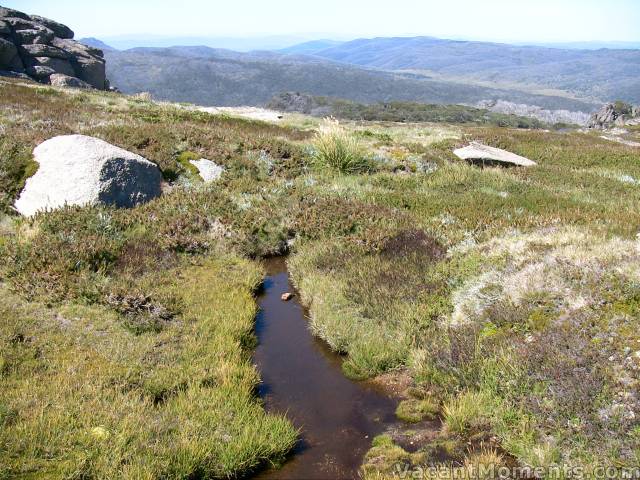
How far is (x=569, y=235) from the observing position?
10.0m

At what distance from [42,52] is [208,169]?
6436 centimetres

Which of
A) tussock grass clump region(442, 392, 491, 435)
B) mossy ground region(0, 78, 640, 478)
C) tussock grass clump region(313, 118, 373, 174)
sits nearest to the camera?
mossy ground region(0, 78, 640, 478)

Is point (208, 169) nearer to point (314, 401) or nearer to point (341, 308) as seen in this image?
point (341, 308)

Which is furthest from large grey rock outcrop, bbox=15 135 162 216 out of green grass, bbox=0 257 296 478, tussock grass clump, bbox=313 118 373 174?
tussock grass clump, bbox=313 118 373 174

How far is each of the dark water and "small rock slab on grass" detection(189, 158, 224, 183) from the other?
7.90m

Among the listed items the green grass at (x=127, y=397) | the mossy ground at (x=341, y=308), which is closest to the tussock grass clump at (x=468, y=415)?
the mossy ground at (x=341, y=308)

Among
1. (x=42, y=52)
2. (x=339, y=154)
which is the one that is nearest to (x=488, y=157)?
Answer: (x=339, y=154)

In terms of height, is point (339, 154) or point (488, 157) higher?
point (339, 154)

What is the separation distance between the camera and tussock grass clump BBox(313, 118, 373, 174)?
1806 cm

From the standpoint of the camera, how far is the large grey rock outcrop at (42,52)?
6191cm

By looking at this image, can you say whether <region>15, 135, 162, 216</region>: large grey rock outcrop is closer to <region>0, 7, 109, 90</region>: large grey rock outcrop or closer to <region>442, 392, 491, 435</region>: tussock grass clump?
<region>442, 392, 491, 435</region>: tussock grass clump

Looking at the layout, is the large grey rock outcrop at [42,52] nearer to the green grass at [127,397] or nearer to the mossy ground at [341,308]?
the mossy ground at [341,308]

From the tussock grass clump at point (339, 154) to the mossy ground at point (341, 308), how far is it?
1.97m

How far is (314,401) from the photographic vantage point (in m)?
6.88
